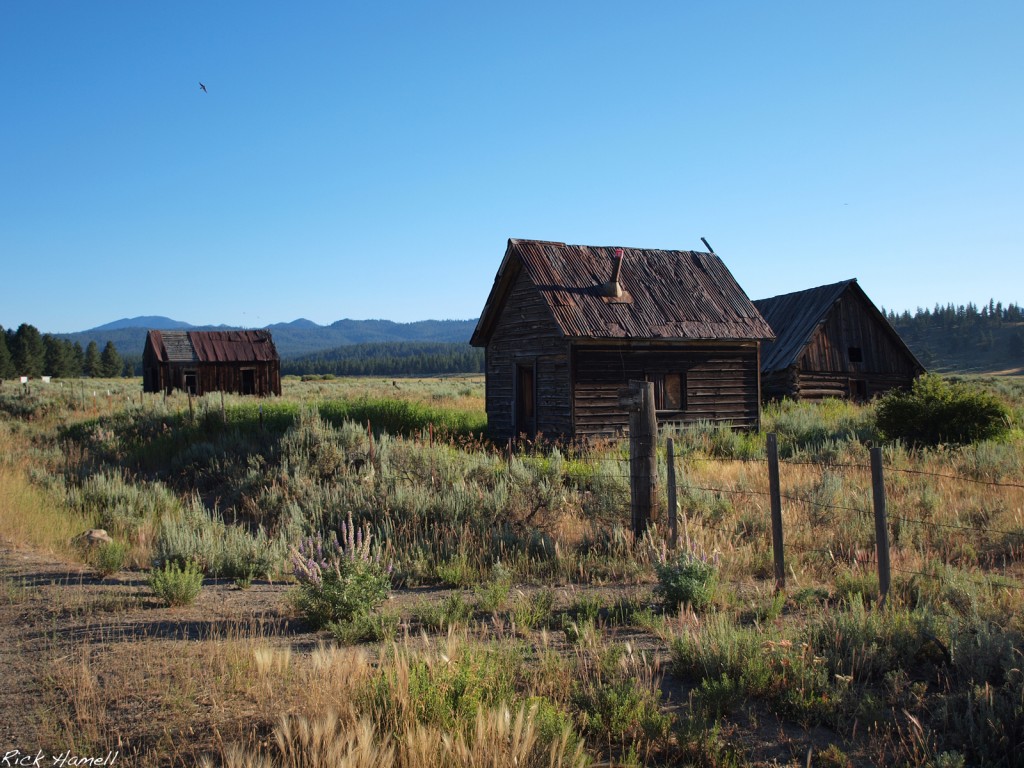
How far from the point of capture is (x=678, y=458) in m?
12.9

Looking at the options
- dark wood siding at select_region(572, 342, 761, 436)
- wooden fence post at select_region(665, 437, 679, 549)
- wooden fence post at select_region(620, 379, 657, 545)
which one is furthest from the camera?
dark wood siding at select_region(572, 342, 761, 436)

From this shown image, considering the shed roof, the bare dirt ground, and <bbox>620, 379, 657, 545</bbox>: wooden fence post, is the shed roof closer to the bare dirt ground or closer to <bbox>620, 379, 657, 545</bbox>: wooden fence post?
<bbox>620, 379, 657, 545</bbox>: wooden fence post

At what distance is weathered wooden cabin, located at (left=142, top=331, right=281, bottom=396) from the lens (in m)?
37.4

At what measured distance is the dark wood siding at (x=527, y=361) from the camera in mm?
17156

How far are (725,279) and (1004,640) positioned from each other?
671 inches

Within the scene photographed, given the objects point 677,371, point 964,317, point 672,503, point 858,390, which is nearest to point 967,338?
point 964,317

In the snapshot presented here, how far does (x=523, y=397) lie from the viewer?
19125mm

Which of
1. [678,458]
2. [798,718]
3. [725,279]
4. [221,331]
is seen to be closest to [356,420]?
[678,458]

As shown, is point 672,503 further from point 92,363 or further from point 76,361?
point 92,363

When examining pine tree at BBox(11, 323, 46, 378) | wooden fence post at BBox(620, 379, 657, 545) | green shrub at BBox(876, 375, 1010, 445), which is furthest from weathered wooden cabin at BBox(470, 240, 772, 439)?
pine tree at BBox(11, 323, 46, 378)

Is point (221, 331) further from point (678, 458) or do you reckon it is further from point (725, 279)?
point (678, 458)

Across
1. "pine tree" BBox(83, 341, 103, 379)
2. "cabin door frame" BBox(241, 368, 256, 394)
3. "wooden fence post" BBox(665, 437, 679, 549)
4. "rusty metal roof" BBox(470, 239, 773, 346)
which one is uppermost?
"pine tree" BBox(83, 341, 103, 379)
